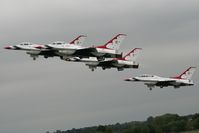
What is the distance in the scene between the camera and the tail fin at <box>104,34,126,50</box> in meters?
131

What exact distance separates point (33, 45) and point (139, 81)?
124 ft

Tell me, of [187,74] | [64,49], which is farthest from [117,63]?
[187,74]

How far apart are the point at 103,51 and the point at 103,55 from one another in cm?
76

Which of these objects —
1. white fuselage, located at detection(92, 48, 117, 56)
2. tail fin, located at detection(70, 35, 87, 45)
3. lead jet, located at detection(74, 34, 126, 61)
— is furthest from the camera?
tail fin, located at detection(70, 35, 87, 45)

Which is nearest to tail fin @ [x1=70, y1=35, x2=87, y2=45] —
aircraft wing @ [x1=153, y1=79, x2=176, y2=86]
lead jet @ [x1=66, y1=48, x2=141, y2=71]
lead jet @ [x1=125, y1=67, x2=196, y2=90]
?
lead jet @ [x1=66, y1=48, x2=141, y2=71]

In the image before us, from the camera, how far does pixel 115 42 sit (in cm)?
13375

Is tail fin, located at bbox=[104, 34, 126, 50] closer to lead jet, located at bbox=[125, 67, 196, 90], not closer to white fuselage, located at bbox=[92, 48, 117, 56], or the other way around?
white fuselage, located at bbox=[92, 48, 117, 56]

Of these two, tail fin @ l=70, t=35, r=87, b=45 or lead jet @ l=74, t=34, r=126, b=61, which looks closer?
lead jet @ l=74, t=34, r=126, b=61

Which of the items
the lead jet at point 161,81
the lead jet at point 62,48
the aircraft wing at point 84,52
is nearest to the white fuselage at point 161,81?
the lead jet at point 161,81

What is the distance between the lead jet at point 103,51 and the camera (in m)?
125

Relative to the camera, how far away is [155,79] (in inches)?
6107

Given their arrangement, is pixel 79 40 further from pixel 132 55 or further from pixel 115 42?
pixel 132 55

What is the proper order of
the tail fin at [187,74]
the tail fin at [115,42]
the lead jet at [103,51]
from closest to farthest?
the lead jet at [103,51], the tail fin at [115,42], the tail fin at [187,74]

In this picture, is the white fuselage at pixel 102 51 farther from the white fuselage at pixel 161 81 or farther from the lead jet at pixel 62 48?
the white fuselage at pixel 161 81
